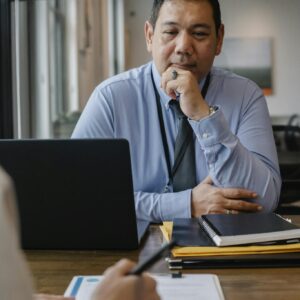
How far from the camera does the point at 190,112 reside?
5.17 ft

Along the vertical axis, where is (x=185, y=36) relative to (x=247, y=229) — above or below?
above

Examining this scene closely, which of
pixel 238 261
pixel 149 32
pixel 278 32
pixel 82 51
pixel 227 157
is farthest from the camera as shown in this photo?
pixel 82 51

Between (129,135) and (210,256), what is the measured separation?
0.84 metres

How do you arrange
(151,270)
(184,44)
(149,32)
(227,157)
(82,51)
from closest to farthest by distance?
1. (151,270)
2. (227,157)
3. (184,44)
4. (149,32)
5. (82,51)

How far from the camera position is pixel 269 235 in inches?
39.7

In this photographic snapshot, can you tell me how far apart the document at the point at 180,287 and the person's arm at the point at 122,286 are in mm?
299

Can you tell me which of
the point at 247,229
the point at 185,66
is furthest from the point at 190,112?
the point at 247,229

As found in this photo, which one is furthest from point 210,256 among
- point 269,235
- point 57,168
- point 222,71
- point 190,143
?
point 222,71

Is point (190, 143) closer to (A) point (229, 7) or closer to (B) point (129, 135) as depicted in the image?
(B) point (129, 135)

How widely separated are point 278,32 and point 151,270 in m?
3.19

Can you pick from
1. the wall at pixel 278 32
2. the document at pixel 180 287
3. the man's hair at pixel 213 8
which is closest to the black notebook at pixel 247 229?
the document at pixel 180 287

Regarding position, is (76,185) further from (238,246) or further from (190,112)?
(190,112)

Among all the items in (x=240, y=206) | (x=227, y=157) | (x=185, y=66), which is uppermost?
(x=185, y=66)

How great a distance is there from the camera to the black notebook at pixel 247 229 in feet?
3.30
